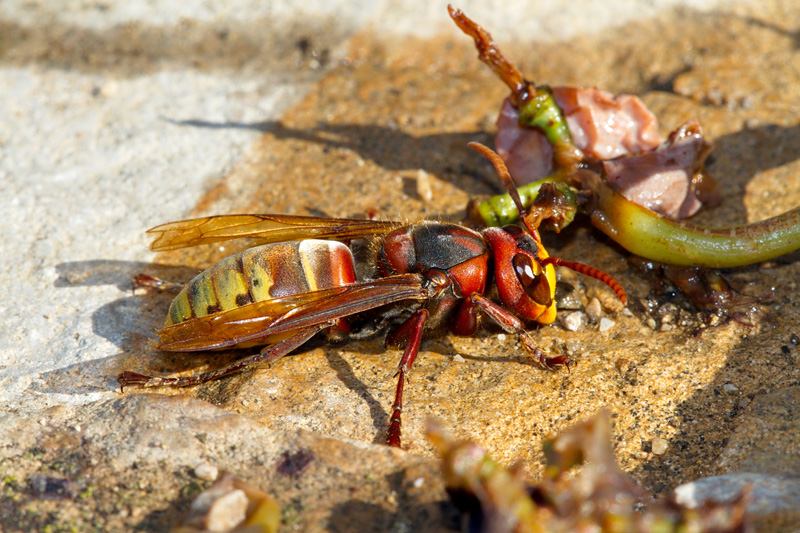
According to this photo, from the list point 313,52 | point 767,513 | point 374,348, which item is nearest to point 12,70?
point 313,52

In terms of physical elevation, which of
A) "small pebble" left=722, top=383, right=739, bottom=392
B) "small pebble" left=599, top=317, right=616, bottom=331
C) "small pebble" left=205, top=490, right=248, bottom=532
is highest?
"small pebble" left=722, top=383, right=739, bottom=392

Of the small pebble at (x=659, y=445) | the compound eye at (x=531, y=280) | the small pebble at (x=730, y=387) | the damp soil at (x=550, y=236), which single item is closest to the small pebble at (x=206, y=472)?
the damp soil at (x=550, y=236)

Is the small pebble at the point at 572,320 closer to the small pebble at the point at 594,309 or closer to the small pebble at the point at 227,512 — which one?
the small pebble at the point at 594,309

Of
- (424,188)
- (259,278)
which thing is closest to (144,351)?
(259,278)

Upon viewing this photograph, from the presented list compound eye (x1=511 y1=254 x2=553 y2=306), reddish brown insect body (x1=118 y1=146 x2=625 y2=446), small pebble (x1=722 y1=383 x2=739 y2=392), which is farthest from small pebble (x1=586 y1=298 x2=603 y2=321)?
small pebble (x1=722 y1=383 x2=739 y2=392)

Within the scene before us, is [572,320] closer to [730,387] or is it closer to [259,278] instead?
[730,387]

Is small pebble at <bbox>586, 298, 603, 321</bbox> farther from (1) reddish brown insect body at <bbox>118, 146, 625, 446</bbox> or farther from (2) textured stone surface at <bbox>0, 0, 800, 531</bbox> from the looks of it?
(1) reddish brown insect body at <bbox>118, 146, 625, 446</bbox>

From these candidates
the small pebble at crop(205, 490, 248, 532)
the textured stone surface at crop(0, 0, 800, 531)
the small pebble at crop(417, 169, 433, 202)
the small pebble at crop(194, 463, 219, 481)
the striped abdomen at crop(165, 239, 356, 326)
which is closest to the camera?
the small pebble at crop(205, 490, 248, 532)
